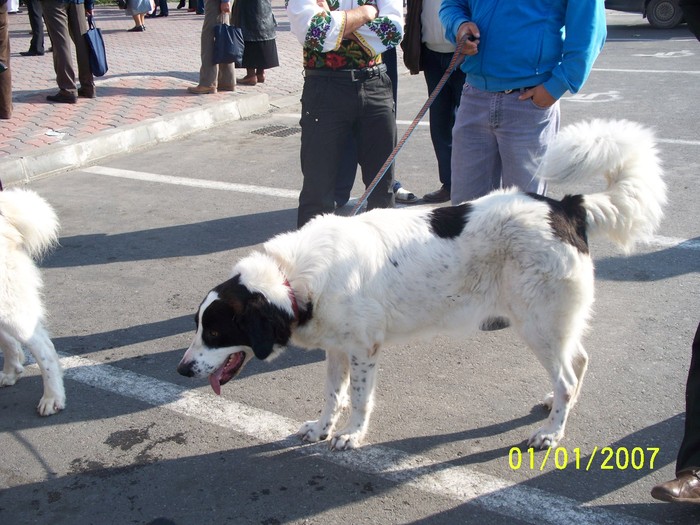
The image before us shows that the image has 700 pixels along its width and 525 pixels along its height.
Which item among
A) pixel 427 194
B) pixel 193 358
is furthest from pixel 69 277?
pixel 427 194

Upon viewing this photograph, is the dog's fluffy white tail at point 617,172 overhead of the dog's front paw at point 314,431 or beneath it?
overhead

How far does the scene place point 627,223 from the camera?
326 centimetres

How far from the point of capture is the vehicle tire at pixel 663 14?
52.1ft

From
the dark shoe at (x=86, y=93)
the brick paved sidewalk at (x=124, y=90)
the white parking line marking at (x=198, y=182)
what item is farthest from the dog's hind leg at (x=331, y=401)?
the dark shoe at (x=86, y=93)

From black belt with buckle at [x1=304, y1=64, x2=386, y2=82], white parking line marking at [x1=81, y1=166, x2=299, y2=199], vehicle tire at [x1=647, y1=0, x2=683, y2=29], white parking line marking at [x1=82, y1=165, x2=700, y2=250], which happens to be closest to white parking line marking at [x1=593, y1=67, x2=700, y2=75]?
white parking line marking at [x1=82, y1=165, x2=700, y2=250]

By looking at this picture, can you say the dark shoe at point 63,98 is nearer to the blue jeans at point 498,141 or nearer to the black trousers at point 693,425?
the blue jeans at point 498,141

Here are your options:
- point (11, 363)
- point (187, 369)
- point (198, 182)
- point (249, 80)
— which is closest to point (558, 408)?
point (187, 369)

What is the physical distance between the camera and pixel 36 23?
41.3 ft

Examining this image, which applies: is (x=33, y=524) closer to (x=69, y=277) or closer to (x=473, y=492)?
(x=473, y=492)

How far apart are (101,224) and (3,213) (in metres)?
2.57

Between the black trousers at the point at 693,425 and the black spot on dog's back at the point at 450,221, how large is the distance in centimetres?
111

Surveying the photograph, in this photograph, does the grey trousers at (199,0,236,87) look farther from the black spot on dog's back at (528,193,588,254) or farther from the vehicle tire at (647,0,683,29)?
the vehicle tire at (647,0,683,29)

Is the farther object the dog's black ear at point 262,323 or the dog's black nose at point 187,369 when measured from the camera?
the dog's black nose at point 187,369

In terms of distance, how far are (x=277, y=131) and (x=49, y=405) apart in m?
5.95
